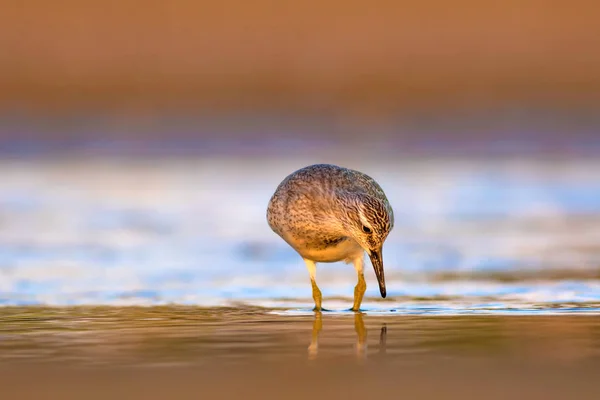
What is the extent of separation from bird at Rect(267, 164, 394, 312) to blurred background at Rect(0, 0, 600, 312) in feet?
1.24

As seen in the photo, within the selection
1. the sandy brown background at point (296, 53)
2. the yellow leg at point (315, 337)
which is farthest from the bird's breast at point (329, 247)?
the sandy brown background at point (296, 53)

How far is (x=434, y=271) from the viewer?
39.0ft

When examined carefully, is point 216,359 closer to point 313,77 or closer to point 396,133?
point 396,133

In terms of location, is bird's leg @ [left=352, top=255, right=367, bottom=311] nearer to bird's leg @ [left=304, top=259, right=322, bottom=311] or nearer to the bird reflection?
bird's leg @ [left=304, top=259, right=322, bottom=311]

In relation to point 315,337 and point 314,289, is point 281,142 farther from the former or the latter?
point 315,337

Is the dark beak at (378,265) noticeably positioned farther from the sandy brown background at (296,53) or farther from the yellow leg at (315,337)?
the sandy brown background at (296,53)

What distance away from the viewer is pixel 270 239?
14.2m

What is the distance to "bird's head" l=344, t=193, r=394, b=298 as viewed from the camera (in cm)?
991

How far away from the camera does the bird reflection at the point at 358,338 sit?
780 centimetres

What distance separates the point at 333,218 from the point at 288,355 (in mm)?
2669

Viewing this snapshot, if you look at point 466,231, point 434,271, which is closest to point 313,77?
point 466,231

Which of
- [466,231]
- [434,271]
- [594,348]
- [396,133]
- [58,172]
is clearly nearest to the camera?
[594,348]

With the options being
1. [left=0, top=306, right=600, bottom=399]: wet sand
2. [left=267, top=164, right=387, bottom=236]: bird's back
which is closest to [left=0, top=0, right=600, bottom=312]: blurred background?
[left=267, top=164, right=387, bottom=236]: bird's back

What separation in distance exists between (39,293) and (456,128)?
14.4 m
